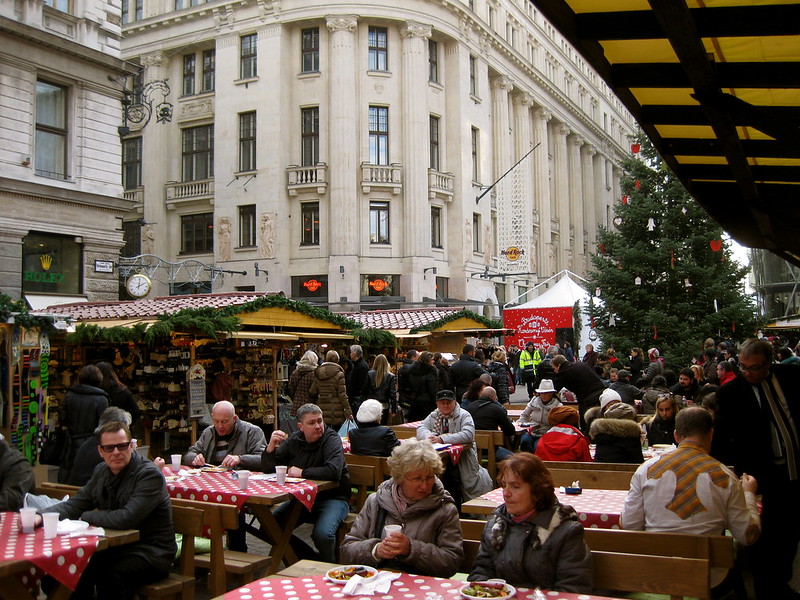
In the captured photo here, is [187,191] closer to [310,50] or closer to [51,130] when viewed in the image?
[310,50]

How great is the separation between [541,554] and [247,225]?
32.6m

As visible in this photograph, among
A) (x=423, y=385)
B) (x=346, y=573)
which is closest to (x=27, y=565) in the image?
(x=346, y=573)

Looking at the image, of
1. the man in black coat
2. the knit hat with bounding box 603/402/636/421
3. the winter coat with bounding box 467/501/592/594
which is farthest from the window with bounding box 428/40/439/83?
the winter coat with bounding box 467/501/592/594

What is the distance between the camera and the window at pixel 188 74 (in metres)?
37.8

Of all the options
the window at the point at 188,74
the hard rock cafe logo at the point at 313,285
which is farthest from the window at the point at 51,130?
the window at the point at 188,74

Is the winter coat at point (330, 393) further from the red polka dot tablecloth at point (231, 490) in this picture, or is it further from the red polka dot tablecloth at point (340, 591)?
the red polka dot tablecloth at point (340, 591)

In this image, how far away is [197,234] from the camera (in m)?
37.0

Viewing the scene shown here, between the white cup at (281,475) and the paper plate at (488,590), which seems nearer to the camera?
the paper plate at (488,590)

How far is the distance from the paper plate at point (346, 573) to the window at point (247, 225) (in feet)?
105

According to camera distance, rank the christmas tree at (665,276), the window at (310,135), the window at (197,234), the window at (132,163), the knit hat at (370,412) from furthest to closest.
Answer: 1. the window at (132,163)
2. the window at (197,234)
3. the window at (310,135)
4. the christmas tree at (665,276)
5. the knit hat at (370,412)

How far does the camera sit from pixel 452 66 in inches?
1465

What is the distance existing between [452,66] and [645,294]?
1918 centimetres

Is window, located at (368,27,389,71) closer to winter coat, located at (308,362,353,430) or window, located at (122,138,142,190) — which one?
window, located at (122,138,142,190)

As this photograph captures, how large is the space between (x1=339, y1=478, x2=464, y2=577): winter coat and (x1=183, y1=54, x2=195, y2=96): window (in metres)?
36.0
